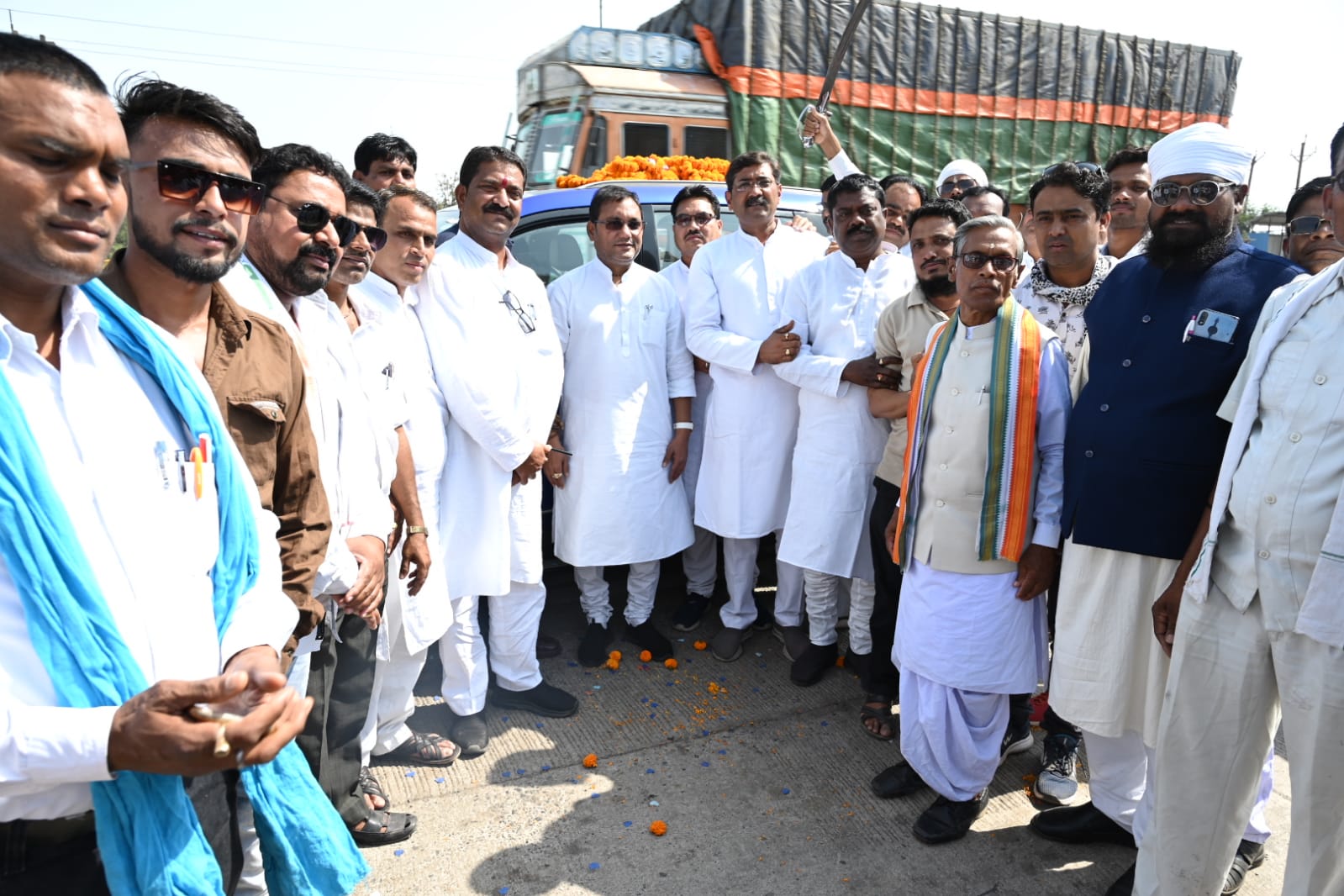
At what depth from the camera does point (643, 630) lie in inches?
164

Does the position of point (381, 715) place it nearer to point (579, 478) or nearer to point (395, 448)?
point (395, 448)

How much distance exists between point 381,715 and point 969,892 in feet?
6.68

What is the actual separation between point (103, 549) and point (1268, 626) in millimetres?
2312

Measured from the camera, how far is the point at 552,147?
8477 mm

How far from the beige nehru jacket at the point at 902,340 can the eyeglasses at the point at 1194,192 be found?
3.27ft

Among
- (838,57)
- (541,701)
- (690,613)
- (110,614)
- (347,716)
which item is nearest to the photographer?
(110,614)

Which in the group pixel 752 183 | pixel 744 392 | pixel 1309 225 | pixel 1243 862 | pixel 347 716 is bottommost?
pixel 1243 862

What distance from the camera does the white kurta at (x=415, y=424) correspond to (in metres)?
2.94

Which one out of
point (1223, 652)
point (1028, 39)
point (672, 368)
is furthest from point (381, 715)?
point (1028, 39)

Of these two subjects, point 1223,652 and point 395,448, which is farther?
point 395,448

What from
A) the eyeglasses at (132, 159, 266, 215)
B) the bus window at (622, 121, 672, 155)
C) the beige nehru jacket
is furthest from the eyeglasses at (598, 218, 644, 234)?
the bus window at (622, 121, 672, 155)

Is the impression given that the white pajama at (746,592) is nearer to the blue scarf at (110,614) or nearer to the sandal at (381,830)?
the sandal at (381,830)

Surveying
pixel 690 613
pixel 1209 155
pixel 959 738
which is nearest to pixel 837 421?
pixel 690 613

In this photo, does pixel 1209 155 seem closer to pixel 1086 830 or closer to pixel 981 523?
pixel 981 523
